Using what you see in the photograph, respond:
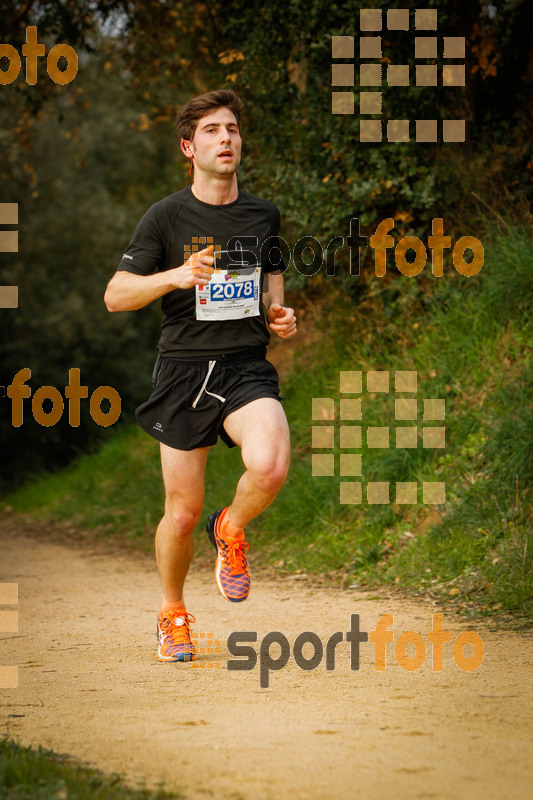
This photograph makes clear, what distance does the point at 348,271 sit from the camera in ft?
A: 33.9

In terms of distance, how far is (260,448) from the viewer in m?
4.44

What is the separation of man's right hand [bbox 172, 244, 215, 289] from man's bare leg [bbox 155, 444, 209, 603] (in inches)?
33.2

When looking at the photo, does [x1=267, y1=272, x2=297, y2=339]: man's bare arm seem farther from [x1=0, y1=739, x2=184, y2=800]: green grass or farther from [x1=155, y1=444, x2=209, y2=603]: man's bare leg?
[x1=0, y1=739, x2=184, y2=800]: green grass

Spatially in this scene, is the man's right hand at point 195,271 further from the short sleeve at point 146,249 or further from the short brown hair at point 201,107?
the short brown hair at point 201,107

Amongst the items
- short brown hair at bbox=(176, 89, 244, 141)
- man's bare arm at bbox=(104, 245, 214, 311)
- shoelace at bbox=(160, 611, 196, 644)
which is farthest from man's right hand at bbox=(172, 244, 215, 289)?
shoelace at bbox=(160, 611, 196, 644)

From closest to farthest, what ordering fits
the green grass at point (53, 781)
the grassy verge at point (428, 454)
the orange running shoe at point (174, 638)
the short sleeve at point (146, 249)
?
the green grass at point (53, 781) → the short sleeve at point (146, 249) → the orange running shoe at point (174, 638) → the grassy verge at point (428, 454)

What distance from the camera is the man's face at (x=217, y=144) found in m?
4.69

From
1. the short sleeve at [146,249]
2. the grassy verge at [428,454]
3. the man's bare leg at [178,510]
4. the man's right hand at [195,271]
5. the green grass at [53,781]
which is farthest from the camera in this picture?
the grassy verge at [428,454]

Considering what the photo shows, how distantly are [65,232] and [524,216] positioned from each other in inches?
525

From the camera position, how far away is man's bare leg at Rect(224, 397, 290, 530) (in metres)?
4.45

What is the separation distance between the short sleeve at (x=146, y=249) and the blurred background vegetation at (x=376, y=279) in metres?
2.91

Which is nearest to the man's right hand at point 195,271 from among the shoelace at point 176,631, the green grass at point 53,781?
the shoelace at point 176,631

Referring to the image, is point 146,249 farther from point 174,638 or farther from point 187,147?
point 174,638

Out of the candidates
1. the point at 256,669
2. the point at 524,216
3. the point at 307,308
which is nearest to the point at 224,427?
the point at 256,669
